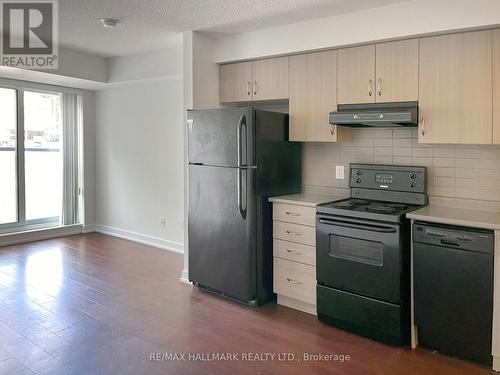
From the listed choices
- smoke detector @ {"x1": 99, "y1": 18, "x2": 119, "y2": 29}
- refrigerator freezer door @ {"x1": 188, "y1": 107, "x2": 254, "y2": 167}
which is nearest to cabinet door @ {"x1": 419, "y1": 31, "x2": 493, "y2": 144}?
refrigerator freezer door @ {"x1": 188, "y1": 107, "x2": 254, "y2": 167}

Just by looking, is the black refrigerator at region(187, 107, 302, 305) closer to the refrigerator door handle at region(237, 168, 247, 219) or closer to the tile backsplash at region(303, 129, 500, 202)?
the refrigerator door handle at region(237, 168, 247, 219)

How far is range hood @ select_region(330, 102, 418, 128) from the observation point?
9.30 feet

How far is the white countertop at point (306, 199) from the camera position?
3.27 meters

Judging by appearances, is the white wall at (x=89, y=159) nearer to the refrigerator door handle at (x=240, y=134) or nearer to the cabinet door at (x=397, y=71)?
the refrigerator door handle at (x=240, y=134)

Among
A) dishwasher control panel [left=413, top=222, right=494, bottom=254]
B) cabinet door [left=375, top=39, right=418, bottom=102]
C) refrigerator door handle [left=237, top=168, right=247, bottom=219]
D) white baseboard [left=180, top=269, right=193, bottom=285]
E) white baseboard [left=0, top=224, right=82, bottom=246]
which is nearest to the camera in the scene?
dishwasher control panel [left=413, top=222, right=494, bottom=254]

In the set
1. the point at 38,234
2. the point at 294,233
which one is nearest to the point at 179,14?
the point at 294,233

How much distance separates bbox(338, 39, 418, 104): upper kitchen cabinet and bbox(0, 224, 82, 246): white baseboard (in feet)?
14.9

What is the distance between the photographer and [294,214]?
3.34 metres

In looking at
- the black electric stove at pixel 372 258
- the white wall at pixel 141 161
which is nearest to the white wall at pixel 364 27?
the black electric stove at pixel 372 258

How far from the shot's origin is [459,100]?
2.80 metres

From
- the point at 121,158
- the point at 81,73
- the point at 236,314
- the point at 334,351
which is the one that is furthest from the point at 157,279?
the point at 81,73

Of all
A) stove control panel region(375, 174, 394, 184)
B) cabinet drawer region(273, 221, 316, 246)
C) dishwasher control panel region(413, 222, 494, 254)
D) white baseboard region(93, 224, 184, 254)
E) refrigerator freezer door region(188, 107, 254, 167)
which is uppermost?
refrigerator freezer door region(188, 107, 254, 167)

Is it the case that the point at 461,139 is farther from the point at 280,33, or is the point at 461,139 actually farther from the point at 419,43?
the point at 280,33

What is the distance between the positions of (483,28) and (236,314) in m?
2.68
